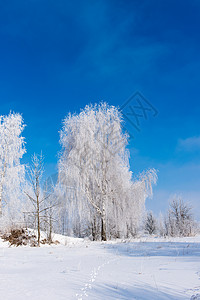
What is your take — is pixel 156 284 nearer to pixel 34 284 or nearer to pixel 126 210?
pixel 34 284

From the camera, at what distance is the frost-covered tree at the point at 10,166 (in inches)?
564

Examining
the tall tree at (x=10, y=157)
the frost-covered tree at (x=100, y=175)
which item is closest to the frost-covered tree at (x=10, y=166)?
the tall tree at (x=10, y=157)

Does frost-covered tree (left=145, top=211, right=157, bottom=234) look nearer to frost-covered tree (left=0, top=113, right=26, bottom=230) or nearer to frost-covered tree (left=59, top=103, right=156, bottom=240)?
frost-covered tree (left=59, top=103, right=156, bottom=240)

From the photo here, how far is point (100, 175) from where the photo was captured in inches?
541

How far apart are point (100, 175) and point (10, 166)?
19.7 ft

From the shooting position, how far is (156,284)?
10.3ft

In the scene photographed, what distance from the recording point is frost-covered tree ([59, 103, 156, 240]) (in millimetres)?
13039

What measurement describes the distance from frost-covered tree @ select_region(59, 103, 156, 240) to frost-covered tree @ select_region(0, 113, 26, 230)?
10.3 feet

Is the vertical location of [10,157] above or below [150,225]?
above

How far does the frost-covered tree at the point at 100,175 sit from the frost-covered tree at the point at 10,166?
3.14 m

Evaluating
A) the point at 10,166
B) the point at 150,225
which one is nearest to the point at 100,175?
the point at 10,166

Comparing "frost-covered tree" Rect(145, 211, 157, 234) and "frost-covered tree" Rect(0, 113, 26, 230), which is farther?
"frost-covered tree" Rect(145, 211, 157, 234)

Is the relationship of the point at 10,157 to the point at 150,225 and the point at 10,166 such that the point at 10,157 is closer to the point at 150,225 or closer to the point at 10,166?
the point at 10,166

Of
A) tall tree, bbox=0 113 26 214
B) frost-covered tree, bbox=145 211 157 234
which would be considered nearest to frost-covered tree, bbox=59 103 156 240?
tall tree, bbox=0 113 26 214
